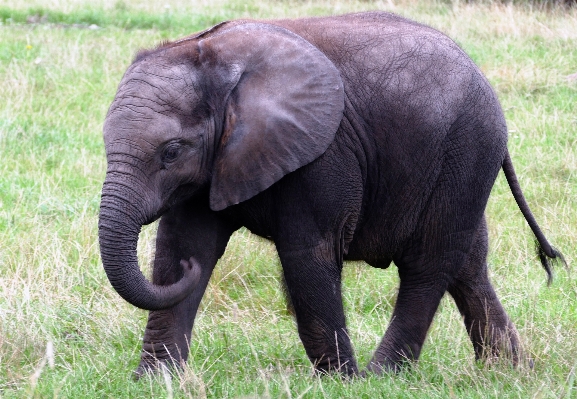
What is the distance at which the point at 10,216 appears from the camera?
682cm

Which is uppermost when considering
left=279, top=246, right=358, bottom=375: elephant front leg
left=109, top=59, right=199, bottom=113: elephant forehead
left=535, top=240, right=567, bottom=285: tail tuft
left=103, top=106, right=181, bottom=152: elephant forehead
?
left=109, top=59, right=199, bottom=113: elephant forehead

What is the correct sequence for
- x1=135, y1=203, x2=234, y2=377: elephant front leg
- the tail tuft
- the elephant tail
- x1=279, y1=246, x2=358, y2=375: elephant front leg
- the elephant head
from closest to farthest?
1. the elephant head
2. x1=279, y1=246, x2=358, y2=375: elephant front leg
3. x1=135, y1=203, x2=234, y2=377: elephant front leg
4. the elephant tail
5. the tail tuft

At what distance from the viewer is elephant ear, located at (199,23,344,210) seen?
169 inches

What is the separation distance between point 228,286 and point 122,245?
197cm

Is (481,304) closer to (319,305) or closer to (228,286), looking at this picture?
(319,305)

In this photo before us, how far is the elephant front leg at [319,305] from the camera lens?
4402 millimetres

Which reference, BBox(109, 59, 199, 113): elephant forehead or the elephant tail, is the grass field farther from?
BBox(109, 59, 199, 113): elephant forehead

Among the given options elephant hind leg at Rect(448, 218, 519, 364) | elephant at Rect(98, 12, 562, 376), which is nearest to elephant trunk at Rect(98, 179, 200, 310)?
elephant at Rect(98, 12, 562, 376)

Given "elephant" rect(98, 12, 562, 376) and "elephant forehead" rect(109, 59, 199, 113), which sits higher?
"elephant forehead" rect(109, 59, 199, 113)

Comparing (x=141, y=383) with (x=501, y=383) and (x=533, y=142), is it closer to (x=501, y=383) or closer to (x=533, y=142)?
(x=501, y=383)

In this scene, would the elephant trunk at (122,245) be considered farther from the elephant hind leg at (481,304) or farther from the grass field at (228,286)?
the elephant hind leg at (481,304)

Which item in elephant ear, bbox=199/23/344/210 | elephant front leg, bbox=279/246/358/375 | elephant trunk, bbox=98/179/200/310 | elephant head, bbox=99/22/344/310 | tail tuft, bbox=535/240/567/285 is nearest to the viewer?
elephant trunk, bbox=98/179/200/310

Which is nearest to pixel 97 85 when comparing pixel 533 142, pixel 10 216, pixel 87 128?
pixel 87 128

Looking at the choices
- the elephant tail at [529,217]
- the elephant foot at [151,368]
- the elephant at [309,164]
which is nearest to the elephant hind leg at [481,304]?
the elephant tail at [529,217]
